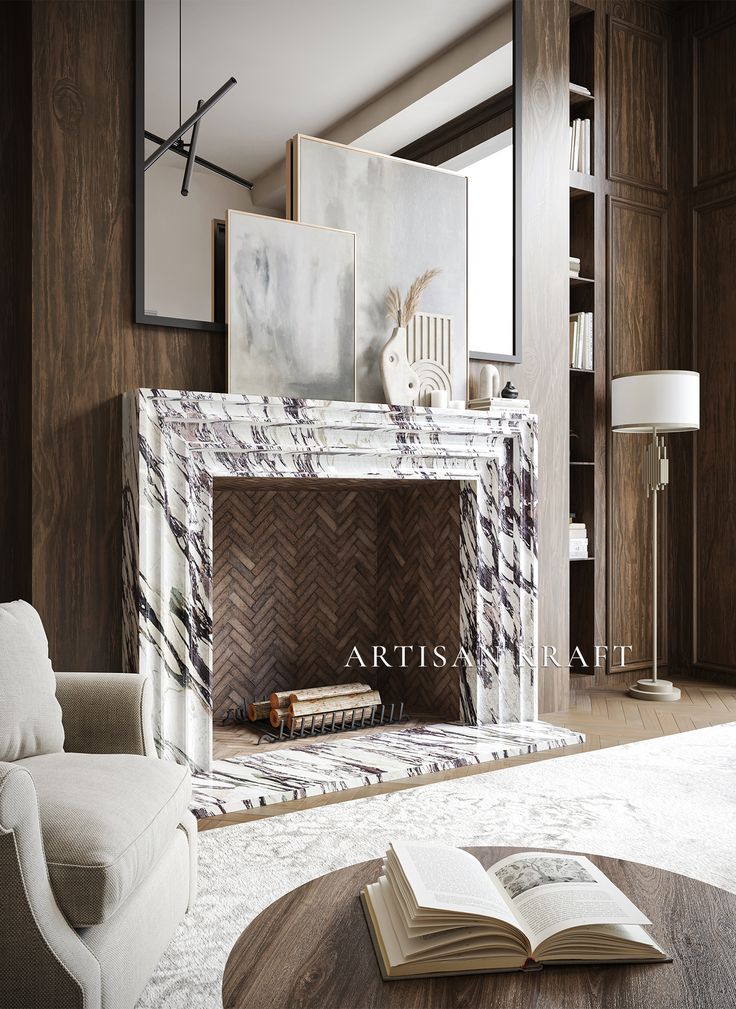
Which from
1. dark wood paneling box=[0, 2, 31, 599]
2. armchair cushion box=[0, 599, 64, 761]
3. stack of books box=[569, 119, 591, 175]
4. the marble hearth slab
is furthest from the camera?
stack of books box=[569, 119, 591, 175]

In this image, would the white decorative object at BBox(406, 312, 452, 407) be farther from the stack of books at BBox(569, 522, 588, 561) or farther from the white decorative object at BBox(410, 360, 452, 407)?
the stack of books at BBox(569, 522, 588, 561)

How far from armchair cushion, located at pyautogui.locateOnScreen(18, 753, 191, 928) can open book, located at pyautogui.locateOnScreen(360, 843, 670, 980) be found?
0.44m

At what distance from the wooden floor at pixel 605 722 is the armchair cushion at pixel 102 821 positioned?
90cm

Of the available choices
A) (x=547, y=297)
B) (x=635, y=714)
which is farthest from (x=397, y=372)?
(x=635, y=714)

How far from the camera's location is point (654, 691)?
14.4 ft

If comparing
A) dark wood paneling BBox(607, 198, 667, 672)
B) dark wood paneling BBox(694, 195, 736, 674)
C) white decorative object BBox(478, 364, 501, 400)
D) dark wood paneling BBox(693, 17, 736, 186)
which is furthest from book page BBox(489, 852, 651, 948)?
dark wood paneling BBox(693, 17, 736, 186)

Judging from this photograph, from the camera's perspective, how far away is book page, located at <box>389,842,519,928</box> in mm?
1140

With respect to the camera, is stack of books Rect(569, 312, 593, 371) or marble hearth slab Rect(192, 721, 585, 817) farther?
stack of books Rect(569, 312, 593, 371)

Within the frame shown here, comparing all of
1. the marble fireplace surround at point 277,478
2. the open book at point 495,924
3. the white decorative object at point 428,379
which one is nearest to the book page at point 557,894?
the open book at point 495,924

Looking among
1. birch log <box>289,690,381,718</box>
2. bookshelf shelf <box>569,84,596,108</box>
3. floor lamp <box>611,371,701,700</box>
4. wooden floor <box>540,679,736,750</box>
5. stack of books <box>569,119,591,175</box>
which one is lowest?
wooden floor <box>540,679,736,750</box>

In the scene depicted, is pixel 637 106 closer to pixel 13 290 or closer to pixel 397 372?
pixel 397 372

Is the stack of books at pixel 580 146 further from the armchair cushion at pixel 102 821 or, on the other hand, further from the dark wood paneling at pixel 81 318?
the armchair cushion at pixel 102 821

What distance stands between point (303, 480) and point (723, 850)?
1.93 m

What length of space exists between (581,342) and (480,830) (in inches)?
115
